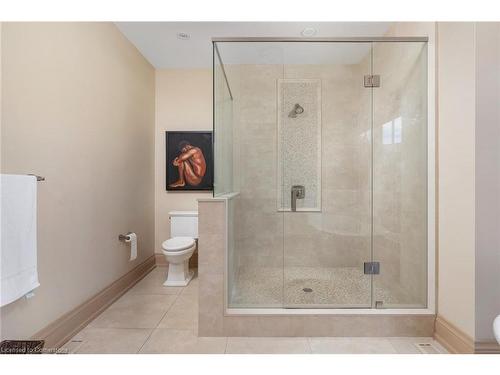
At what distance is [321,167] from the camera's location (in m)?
2.10

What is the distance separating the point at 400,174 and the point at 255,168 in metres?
1.12

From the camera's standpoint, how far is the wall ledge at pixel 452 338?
1532 millimetres

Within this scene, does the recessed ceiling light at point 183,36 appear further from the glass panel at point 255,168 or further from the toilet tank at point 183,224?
the toilet tank at point 183,224

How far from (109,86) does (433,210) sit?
2.78 meters

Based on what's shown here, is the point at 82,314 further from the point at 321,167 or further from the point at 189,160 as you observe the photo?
the point at 321,167

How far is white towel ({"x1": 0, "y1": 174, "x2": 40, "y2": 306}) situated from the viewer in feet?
4.35

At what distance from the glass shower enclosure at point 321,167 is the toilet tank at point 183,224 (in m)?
1.17

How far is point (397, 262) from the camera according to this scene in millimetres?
2051

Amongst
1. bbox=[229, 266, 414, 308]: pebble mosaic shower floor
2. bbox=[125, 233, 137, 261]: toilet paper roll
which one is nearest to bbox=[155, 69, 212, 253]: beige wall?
bbox=[125, 233, 137, 261]: toilet paper roll

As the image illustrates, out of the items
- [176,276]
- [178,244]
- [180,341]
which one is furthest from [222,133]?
[176,276]
